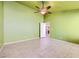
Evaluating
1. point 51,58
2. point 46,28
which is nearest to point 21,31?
point 46,28

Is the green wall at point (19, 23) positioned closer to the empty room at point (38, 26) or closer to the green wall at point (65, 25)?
the empty room at point (38, 26)

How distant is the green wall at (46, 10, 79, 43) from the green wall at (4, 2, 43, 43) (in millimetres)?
1529

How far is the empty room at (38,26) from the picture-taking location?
6.00 m

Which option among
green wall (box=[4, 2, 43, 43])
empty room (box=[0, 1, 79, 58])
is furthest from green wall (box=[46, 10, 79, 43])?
green wall (box=[4, 2, 43, 43])

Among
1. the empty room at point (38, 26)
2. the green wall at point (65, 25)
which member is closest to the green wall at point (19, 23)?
the empty room at point (38, 26)

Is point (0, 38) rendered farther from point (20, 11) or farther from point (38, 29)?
point (38, 29)

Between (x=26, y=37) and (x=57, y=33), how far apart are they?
9.33 ft

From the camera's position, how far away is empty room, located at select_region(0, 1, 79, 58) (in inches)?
236

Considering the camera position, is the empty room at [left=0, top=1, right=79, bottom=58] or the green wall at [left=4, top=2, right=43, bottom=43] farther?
the green wall at [left=4, top=2, right=43, bottom=43]

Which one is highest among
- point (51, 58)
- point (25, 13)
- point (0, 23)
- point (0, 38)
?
point (25, 13)

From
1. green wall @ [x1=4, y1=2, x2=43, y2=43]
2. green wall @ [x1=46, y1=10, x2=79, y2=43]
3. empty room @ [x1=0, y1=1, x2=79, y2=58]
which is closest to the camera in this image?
empty room @ [x1=0, y1=1, x2=79, y2=58]

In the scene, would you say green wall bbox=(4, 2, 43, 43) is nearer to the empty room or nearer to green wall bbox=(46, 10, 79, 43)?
the empty room

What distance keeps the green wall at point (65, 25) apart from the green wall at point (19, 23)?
153 centimetres

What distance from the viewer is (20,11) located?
7422mm
